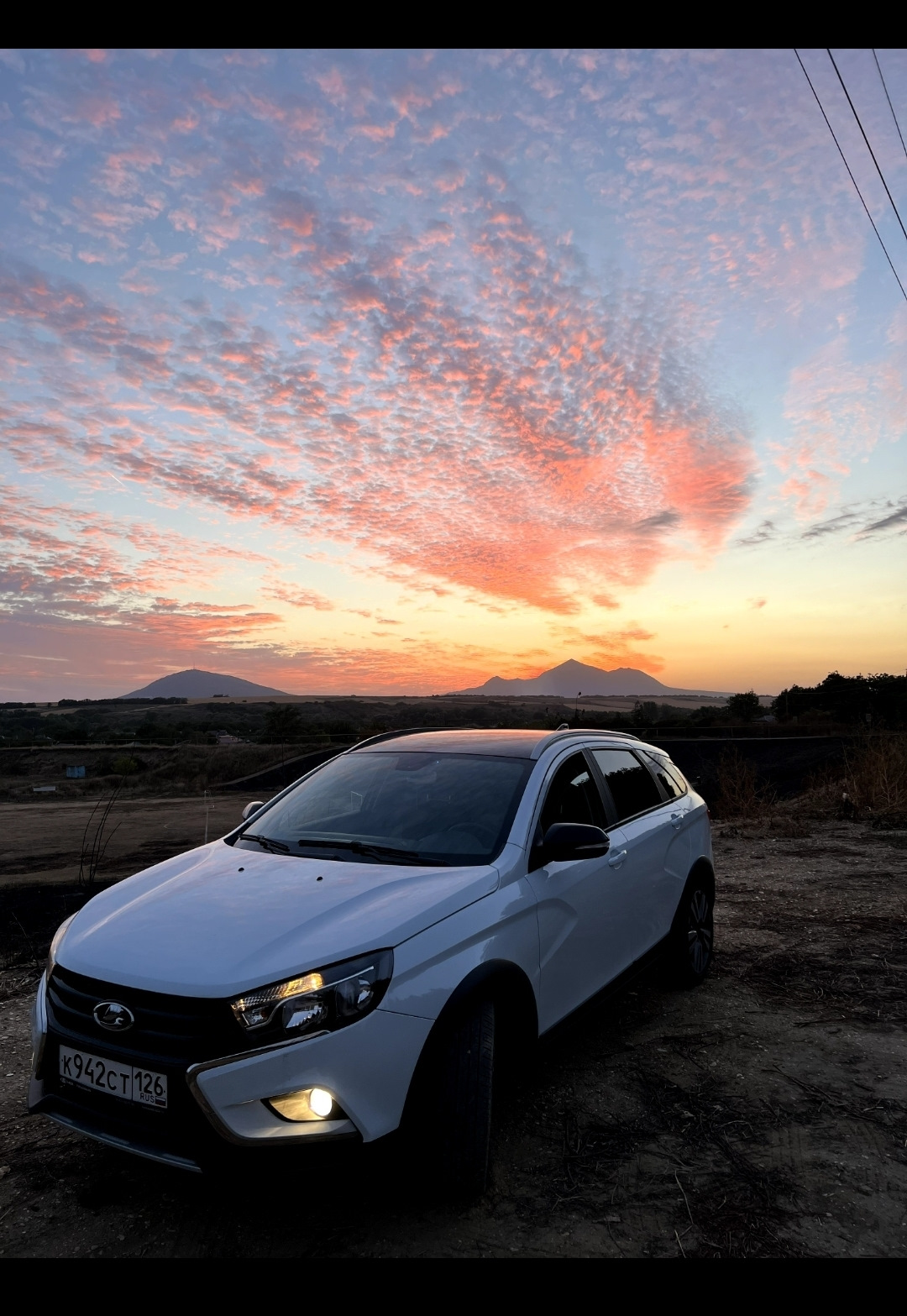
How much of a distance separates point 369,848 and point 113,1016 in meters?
1.19

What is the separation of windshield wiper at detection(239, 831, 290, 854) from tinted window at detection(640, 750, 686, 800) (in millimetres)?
2432

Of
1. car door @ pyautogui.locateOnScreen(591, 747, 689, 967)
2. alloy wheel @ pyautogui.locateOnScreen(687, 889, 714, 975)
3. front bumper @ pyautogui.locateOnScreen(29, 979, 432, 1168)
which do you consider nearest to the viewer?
front bumper @ pyautogui.locateOnScreen(29, 979, 432, 1168)

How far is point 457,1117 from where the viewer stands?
2.72 metres

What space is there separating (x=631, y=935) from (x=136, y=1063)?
2573mm

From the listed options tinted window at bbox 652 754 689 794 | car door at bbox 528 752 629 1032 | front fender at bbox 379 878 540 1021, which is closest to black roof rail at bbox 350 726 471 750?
car door at bbox 528 752 629 1032

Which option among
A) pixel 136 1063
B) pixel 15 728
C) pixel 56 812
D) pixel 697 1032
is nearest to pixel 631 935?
pixel 697 1032

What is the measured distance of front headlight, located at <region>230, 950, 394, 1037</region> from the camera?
2.50 m

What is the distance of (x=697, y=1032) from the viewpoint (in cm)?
459

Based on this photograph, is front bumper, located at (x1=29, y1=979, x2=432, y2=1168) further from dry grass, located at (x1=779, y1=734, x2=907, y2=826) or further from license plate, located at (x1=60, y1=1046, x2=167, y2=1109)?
dry grass, located at (x1=779, y1=734, x2=907, y2=826)

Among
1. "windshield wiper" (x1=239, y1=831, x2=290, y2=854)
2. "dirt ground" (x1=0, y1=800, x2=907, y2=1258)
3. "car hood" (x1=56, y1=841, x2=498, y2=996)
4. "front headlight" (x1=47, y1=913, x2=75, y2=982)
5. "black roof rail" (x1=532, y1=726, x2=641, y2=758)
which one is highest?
"black roof rail" (x1=532, y1=726, x2=641, y2=758)

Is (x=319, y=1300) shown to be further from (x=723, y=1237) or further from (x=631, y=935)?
(x=631, y=935)

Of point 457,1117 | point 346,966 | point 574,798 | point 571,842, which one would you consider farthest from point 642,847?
point 346,966

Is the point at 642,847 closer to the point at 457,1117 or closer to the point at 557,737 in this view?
the point at 557,737

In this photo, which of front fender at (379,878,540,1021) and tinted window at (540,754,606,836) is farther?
tinted window at (540,754,606,836)
